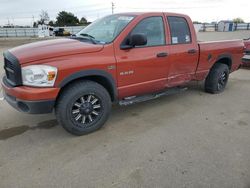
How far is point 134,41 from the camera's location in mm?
3506

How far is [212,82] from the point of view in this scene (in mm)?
5605

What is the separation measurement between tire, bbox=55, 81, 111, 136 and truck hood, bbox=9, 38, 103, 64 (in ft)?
→ 1.59

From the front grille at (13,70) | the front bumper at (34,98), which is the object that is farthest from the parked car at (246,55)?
the front grille at (13,70)

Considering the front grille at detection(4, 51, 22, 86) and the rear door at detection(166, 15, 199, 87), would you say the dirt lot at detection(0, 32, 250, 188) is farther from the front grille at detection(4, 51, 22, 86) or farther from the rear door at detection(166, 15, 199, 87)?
the front grille at detection(4, 51, 22, 86)

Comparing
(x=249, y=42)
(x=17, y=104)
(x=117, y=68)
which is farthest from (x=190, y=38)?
(x=249, y=42)

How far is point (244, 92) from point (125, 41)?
3.94 m

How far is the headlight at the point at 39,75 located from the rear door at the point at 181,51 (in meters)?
2.27

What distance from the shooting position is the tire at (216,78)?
555 cm

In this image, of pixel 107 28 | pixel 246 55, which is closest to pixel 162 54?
pixel 107 28

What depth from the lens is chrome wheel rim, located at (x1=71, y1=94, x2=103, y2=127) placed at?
3419 millimetres

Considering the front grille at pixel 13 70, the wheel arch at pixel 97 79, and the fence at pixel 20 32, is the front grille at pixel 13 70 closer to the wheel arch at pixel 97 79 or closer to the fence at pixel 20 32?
the wheel arch at pixel 97 79

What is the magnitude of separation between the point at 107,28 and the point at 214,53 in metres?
2.69

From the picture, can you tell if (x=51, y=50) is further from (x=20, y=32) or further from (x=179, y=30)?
(x=20, y=32)

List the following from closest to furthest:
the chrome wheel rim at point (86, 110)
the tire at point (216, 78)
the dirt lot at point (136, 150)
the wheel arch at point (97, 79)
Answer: the dirt lot at point (136, 150)
the wheel arch at point (97, 79)
the chrome wheel rim at point (86, 110)
the tire at point (216, 78)
